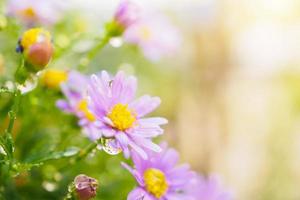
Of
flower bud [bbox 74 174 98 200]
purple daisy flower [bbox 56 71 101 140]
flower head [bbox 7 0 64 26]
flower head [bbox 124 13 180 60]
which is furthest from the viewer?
flower head [bbox 124 13 180 60]

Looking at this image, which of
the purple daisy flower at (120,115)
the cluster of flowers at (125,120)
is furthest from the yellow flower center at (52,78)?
the purple daisy flower at (120,115)

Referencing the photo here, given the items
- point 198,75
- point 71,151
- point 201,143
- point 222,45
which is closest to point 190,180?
point 71,151

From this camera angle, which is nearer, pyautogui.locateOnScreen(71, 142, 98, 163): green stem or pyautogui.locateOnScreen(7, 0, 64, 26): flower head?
pyautogui.locateOnScreen(71, 142, 98, 163): green stem

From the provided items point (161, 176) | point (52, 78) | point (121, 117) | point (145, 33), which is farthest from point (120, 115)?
point (145, 33)

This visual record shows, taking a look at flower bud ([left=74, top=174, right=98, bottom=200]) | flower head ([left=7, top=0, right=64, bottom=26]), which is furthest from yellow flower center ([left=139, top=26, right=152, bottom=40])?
flower bud ([left=74, top=174, right=98, bottom=200])

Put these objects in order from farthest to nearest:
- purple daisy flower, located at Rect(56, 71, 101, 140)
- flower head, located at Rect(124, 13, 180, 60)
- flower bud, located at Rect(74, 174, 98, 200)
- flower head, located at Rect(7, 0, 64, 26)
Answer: flower head, located at Rect(124, 13, 180, 60), flower head, located at Rect(7, 0, 64, 26), purple daisy flower, located at Rect(56, 71, 101, 140), flower bud, located at Rect(74, 174, 98, 200)

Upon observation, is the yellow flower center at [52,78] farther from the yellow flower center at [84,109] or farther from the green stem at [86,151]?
the green stem at [86,151]

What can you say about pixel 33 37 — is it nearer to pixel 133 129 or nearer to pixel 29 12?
pixel 133 129

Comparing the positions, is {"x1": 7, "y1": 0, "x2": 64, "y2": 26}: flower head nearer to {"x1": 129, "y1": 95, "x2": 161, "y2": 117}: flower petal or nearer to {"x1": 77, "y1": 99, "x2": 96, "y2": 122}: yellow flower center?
{"x1": 77, "y1": 99, "x2": 96, "y2": 122}: yellow flower center
